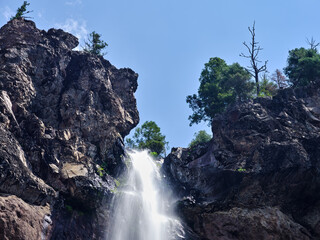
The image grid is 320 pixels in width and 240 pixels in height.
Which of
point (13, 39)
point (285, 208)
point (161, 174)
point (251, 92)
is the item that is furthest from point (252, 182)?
point (13, 39)

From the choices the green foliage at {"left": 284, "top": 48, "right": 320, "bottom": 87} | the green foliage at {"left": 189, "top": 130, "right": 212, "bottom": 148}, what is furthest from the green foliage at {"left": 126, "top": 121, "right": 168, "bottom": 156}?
the green foliage at {"left": 284, "top": 48, "right": 320, "bottom": 87}

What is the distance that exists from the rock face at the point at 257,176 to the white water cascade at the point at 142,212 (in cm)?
150

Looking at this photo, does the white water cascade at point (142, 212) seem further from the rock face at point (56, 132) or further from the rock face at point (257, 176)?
the rock face at point (257, 176)

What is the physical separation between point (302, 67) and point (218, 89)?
885cm

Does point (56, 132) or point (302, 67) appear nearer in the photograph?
point (56, 132)

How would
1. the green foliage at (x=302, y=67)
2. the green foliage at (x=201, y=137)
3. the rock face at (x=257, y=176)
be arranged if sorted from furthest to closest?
the green foliage at (x=201, y=137) < the green foliage at (x=302, y=67) < the rock face at (x=257, y=176)

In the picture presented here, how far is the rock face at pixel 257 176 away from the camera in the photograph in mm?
19766

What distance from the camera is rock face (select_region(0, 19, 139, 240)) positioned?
51.2 ft

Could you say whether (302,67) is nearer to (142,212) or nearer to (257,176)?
(257,176)

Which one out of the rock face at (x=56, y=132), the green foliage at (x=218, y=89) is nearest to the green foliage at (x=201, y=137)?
the green foliage at (x=218, y=89)

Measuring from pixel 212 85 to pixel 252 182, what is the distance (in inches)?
583

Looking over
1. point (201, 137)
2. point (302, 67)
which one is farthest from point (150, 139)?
point (302, 67)

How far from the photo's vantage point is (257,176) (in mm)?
20516

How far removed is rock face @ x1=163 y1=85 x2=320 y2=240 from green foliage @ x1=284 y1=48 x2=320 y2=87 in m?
6.22
